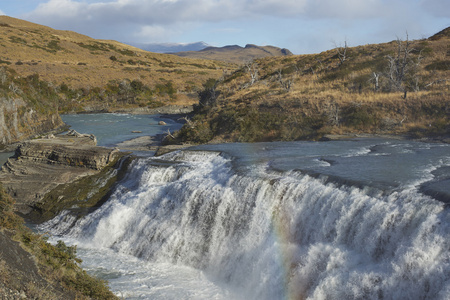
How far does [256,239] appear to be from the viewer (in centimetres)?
1598

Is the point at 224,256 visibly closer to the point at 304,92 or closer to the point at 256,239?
the point at 256,239

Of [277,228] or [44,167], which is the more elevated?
[44,167]

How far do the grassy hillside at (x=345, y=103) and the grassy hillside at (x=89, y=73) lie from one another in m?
29.9

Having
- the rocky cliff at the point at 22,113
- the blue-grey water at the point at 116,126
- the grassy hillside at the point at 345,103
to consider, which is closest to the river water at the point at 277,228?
the grassy hillside at the point at 345,103

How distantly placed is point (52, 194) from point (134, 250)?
323 inches

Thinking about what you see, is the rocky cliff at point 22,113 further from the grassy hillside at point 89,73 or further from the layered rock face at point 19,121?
the grassy hillside at point 89,73

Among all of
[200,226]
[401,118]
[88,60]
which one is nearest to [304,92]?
[401,118]

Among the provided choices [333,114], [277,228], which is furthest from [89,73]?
[277,228]

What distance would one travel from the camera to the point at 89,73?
83.2 metres

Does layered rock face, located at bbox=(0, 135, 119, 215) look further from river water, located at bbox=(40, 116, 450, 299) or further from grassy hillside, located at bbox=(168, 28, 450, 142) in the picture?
grassy hillside, located at bbox=(168, 28, 450, 142)

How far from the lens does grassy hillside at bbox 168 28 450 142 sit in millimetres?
32875

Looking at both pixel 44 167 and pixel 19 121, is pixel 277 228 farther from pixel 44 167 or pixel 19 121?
pixel 19 121

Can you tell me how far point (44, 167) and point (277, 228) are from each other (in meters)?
17.5

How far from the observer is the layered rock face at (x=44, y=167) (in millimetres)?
23828
